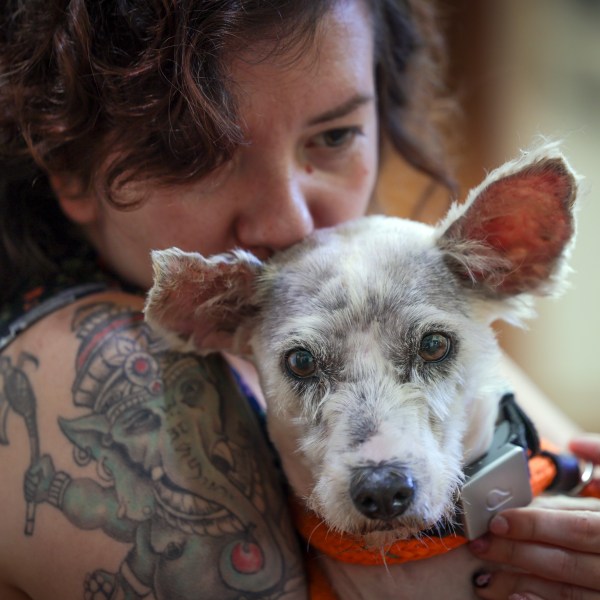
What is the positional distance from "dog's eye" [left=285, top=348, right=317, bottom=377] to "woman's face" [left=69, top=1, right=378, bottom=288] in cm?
24

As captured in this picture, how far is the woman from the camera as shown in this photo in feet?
3.27

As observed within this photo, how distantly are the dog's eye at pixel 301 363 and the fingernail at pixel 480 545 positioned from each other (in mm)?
368

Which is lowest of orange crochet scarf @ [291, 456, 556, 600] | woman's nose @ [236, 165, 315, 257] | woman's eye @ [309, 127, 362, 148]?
orange crochet scarf @ [291, 456, 556, 600]

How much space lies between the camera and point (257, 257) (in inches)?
47.2

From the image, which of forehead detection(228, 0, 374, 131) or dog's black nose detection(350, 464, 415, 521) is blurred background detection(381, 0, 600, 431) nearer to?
forehead detection(228, 0, 374, 131)

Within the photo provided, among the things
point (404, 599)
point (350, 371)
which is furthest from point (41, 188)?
point (404, 599)

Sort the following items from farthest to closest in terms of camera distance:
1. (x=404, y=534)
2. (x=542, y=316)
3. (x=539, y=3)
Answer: (x=542, y=316) < (x=539, y=3) < (x=404, y=534)

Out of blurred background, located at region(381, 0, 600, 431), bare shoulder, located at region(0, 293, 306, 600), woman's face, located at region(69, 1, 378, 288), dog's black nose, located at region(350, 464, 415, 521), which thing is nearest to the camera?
dog's black nose, located at region(350, 464, 415, 521)

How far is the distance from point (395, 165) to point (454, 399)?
3.17 ft

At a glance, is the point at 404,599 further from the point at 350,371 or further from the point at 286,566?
the point at 350,371

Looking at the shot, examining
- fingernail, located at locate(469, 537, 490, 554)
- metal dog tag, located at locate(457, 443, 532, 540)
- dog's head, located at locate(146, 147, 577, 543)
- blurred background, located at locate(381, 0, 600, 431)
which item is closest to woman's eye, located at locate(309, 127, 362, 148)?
dog's head, located at locate(146, 147, 577, 543)

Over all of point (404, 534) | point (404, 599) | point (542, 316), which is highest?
point (404, 534)

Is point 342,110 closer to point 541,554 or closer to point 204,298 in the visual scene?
point 204,298

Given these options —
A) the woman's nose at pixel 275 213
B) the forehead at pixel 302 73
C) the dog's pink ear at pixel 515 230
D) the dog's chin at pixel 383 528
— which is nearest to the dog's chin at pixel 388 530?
the dog's chin at pixel 383 528
